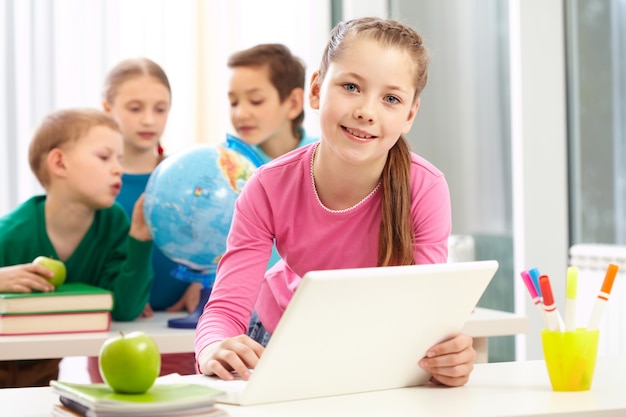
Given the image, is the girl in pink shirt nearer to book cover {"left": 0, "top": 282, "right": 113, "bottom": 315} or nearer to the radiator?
book cover {"left": 0, "top": 282, "right": 113, "bottom": 315}

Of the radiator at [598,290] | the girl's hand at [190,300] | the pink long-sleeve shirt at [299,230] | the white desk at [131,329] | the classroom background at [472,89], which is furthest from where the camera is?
the classroom background at [472,89]

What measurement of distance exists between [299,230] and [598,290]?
5.74ft

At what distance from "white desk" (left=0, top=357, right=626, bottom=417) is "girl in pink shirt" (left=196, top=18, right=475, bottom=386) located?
24cm

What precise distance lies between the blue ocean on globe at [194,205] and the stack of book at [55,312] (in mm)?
237

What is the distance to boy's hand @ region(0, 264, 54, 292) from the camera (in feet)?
7.85

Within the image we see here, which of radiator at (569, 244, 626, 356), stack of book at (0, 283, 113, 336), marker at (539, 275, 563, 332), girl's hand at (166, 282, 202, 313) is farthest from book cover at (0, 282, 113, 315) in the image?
radiator at (569, 244, 626, 356)

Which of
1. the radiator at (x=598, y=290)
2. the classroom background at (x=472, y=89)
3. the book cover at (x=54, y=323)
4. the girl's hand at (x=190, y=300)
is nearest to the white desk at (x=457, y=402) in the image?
the book cover at (x=54, y=323)

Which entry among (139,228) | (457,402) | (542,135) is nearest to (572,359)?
(457,402)

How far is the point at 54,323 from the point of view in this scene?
7.75 feet

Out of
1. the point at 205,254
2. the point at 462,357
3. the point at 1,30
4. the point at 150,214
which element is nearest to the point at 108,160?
the point at 150,214

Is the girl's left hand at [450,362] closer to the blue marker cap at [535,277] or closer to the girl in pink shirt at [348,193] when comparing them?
the blue marker cap at [535,277]

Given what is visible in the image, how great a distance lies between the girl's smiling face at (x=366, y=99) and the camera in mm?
1576

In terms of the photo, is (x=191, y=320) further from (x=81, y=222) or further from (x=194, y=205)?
(x=81, y=222)

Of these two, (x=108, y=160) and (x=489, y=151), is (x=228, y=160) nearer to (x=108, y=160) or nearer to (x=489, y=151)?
(x=108, y=160)
